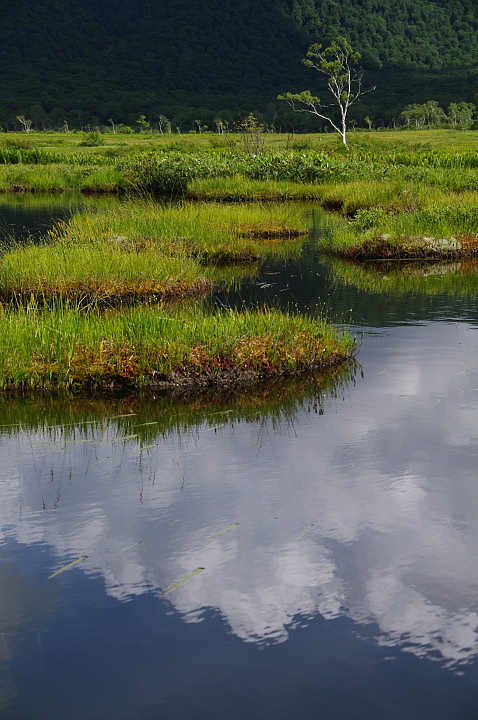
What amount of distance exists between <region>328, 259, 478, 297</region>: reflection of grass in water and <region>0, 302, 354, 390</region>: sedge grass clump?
864cm

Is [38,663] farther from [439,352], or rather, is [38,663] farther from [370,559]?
[439,352]

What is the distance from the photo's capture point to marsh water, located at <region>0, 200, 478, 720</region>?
608 cm

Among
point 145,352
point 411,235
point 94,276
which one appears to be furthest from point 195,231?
point 145,352

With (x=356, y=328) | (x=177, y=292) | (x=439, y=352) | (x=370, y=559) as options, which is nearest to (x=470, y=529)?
(x=370, y=559)

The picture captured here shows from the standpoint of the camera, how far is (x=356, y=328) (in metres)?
18.0

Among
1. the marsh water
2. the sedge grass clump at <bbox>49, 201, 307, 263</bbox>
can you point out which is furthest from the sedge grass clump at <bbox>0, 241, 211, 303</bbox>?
the marsh water

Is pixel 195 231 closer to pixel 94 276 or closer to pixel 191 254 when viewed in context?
pixel 191 254

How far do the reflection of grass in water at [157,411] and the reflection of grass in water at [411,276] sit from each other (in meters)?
9.59

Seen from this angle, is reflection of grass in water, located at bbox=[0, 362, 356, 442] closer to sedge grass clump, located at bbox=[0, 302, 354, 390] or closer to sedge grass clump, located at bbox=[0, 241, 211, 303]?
A: sedge grass clump, located at bbox=[0, 302, 354, 390]


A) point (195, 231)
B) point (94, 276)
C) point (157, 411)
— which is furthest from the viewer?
point (195, 231)

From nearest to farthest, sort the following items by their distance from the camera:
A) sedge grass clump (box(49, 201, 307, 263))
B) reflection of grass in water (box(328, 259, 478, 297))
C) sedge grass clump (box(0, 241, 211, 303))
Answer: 1. sedge grass clump (box(0, 241, 211, 303))
2. reflection of grass in water (box(328, 259, 478, 297))
3. sedge grass clump (box(49, 201, 307, 263))

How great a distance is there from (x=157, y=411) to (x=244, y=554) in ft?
15.4

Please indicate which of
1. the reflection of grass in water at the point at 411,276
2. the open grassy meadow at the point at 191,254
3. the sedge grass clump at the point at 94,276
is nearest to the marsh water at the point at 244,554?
the open grassy meadow at the point at 191,254

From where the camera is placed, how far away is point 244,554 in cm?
790
